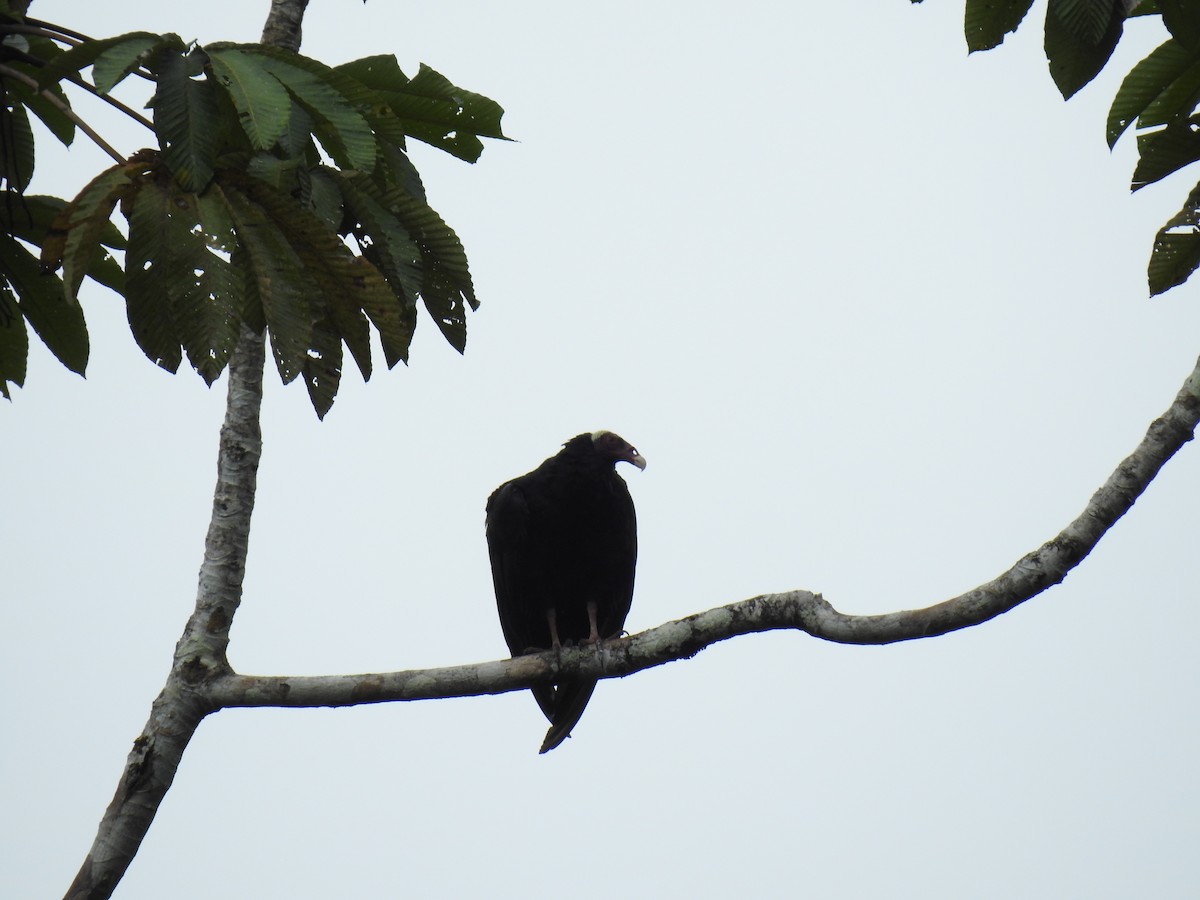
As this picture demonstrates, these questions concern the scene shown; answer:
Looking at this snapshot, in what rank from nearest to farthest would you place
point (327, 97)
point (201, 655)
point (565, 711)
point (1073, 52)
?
point (327, 97)
point (1073, 52)
point (201, 655)
point (565, 711)

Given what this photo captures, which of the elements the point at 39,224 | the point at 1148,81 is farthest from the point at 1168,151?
the point at 39,224

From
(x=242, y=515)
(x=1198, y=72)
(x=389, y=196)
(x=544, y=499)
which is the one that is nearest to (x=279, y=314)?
(x=389, y=196)

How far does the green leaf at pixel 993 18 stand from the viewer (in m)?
2.62

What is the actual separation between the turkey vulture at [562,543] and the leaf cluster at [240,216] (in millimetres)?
2362

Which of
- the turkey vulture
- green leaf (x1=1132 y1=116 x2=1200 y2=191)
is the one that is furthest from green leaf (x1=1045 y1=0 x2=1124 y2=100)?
the turkey vulture

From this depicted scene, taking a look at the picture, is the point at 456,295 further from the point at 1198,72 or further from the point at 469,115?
the point at 1198,72

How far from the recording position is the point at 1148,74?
264 centimetres

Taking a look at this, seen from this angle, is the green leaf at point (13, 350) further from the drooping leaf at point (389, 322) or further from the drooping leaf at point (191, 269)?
the drooping leaf at point (389, 322)

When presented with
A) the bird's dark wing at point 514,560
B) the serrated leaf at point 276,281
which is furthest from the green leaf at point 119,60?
the bird's dark wing at point 514,560

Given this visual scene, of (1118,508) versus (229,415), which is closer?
(1118,508)

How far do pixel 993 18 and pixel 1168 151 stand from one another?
528 mm

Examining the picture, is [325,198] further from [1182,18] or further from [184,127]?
[1182,18]

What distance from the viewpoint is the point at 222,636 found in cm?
321

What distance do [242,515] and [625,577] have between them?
2.21 metres
